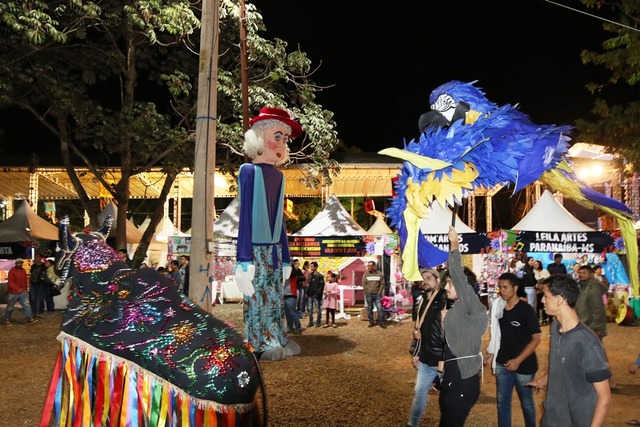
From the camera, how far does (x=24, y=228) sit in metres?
20.6

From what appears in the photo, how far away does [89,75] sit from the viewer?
15.9 metres

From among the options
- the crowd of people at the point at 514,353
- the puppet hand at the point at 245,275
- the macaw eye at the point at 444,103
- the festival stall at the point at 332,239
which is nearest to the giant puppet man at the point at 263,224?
the puppet hand at the point at 245,275

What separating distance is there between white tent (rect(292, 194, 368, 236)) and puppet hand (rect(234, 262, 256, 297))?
1277 centimetres

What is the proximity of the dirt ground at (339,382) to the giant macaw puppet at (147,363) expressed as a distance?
2887mm

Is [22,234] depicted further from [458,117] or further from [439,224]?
[458,117]

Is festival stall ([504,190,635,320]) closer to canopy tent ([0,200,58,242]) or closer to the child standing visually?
the child standing

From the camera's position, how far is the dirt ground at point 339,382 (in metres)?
6.81

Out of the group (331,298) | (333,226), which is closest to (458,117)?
(331,298)

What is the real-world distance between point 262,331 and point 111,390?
375cm

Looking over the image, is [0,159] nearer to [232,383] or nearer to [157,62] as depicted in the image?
[157,62]

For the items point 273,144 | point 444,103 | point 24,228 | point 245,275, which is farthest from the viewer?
point 24,228

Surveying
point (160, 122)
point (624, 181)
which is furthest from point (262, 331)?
point (624, 181)

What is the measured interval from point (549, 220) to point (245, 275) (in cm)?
1374

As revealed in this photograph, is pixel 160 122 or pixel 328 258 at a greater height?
pixel 160 122
